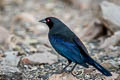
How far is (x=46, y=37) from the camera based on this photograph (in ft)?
30.4

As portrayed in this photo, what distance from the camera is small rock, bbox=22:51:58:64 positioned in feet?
22.9

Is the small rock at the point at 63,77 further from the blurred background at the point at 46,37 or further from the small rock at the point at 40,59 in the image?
the small rock at the point at 40,59

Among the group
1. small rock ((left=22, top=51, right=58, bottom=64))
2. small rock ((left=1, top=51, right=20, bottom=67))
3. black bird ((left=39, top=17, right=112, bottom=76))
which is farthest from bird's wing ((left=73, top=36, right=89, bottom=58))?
small rock ((left=1, top=51, right=20, bottom=67))

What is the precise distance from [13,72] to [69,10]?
5.91 m

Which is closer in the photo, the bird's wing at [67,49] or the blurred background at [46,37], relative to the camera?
the bird's wing at [67,49]

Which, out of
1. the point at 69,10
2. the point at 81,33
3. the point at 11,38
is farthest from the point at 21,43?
the point at 69,10

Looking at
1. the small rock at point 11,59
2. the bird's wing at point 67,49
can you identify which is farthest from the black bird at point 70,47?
the small rock at point 11,59

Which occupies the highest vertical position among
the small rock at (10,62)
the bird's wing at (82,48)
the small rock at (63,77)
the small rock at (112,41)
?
the small rock at (112,41)

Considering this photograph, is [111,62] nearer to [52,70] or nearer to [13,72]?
[52,70]

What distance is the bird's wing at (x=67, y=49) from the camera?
568 centimetres

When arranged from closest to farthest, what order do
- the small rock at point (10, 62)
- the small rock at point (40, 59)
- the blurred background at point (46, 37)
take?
the small rock at point (10, 62), the blurred background at point (46, 37), the small rock at point (40, 59)

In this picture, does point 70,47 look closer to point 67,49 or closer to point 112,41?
point 67,49

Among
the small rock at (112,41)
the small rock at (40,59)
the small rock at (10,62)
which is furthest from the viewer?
the small rock at (112,41)

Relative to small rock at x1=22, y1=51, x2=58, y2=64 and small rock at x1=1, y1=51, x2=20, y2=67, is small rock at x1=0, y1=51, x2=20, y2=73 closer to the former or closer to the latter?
small rock at x1=1, y1=51, x2=20, y2=67
